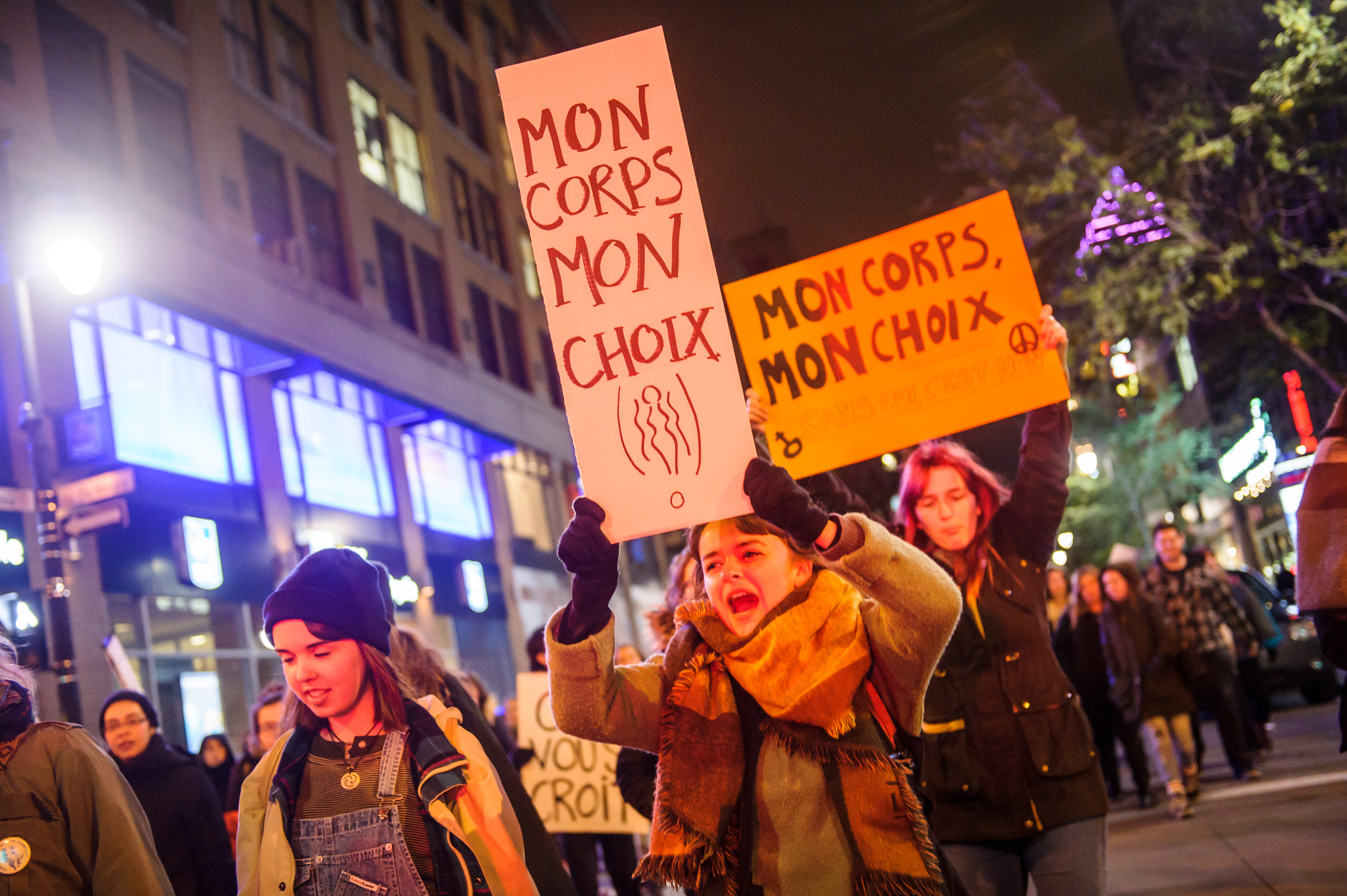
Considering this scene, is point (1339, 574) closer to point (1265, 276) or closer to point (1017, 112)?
point (1017, 112)

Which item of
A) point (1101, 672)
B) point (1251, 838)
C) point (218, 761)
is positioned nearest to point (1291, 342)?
point (1101, 672)

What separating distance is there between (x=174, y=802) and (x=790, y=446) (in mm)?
3351

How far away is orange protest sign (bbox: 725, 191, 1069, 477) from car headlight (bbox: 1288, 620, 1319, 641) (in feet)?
32.8

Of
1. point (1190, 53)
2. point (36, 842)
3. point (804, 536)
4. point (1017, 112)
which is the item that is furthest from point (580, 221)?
point (1190, 53)

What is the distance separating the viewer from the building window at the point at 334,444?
67.3 ft

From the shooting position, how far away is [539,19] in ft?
141

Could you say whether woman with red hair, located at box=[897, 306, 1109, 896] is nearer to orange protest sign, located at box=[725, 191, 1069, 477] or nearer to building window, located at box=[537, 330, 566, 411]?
orange protest sign, located at box=[725, 191, 1069, 477]

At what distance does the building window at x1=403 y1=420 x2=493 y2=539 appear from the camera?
2559cm

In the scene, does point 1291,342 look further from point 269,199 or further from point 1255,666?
point 269,199

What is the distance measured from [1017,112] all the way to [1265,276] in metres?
4.65

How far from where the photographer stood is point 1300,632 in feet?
42.4

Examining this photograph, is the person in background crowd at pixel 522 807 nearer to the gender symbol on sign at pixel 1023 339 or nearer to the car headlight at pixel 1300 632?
the gender symbol on sign at pixel 1023 339

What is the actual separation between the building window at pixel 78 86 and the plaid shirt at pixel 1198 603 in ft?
48.4

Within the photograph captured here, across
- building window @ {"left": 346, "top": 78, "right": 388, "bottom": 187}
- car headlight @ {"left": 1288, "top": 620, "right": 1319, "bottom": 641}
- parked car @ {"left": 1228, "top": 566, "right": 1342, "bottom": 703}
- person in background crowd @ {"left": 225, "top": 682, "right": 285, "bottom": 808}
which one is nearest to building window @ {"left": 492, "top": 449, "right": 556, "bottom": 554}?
building window @ {"left": 346, "top": 78, "right": 388, "bottom": 187}
